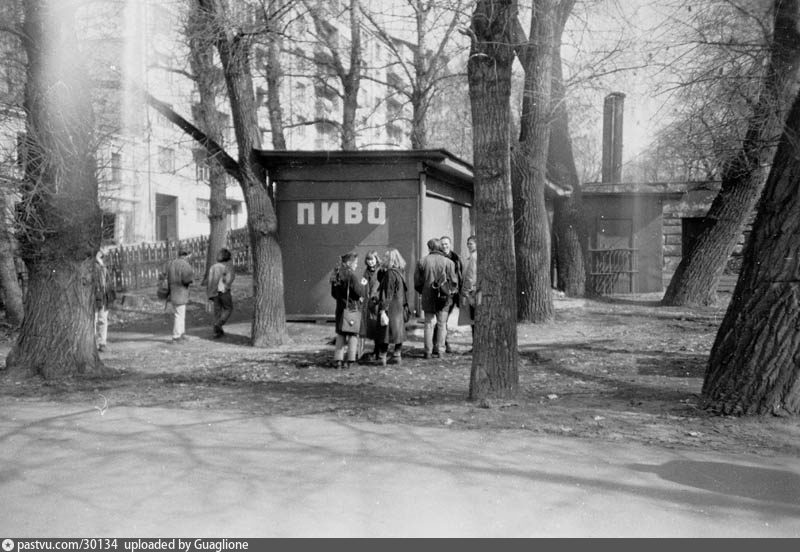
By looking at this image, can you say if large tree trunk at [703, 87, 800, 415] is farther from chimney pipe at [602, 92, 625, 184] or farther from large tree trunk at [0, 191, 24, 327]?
chimney pipe at [602, 92, 625, 184]

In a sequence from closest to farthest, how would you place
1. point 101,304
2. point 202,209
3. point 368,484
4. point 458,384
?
1. point 368,484
2. point 458,384
3. point 101,304
4. point 202,209

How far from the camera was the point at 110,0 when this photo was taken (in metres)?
12.5

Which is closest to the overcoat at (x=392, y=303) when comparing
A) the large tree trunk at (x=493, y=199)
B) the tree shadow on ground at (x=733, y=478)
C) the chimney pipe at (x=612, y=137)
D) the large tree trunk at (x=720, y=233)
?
the large tree trunk at (x=493, y=199)

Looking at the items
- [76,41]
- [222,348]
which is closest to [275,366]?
[222,348]

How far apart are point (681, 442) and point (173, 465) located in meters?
4.00

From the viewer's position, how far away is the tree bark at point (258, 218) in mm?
12867

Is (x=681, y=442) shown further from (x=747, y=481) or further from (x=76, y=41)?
(x=76, y=41)

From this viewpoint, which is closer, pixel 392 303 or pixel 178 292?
pixel 392 303

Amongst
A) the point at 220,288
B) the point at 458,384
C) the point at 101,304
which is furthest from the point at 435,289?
the point at 101,304

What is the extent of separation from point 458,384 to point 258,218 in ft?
17.2

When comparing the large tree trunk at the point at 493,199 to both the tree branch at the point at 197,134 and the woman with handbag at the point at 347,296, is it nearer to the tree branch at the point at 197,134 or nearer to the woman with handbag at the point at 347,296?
the woman with handbag at the point at 347,296

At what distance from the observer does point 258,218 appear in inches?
508

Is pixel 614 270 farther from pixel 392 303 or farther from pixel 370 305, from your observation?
pixel 370 305

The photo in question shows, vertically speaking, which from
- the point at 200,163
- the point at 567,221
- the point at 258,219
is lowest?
the point at 258,219
